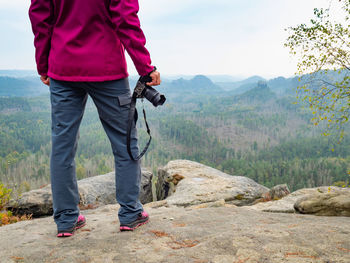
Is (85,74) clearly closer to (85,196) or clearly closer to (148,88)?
(148,88)

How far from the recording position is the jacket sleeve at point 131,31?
291cm

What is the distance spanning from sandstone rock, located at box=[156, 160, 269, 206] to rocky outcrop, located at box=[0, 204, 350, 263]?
4.62 meters

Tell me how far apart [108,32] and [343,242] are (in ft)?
11.4

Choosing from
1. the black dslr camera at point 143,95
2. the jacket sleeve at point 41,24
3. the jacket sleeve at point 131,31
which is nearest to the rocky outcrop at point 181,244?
the black dslr camera at point 143,95

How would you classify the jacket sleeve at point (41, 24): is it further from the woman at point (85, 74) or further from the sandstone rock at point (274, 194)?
the sandstone rock at point (274, 194)

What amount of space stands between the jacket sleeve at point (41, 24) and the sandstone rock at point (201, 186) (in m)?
5.80

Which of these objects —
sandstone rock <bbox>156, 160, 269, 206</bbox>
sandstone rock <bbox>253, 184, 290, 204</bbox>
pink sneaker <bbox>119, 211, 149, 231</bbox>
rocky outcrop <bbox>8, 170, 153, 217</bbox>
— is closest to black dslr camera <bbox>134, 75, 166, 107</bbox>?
pink sneaker <bbox>119, 211, 149, 231</bbox>

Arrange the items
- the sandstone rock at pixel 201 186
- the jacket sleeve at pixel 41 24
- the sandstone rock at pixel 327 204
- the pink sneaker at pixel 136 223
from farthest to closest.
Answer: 1. the sandstone rock at pixel 201 186
2. the sandstone rock at pixel 327 204
3. the pink sneaker at pixel 136 223
4. the jacket sleeve at pixel 41 24

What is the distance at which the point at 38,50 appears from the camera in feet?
10.9

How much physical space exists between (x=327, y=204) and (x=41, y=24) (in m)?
5.78

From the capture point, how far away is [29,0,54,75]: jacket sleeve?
10.2 feet

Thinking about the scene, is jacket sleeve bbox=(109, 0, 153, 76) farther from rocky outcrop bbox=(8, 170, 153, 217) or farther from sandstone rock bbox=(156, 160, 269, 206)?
rocky outcrop bbox=(8, 170, 153, 217)

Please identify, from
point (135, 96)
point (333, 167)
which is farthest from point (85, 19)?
point (333, 167)

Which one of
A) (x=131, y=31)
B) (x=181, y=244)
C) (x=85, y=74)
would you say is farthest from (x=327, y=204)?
(x=85, y=74)
